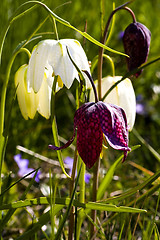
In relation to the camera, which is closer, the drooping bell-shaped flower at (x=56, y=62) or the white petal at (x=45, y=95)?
the drooping bell-shaped flower at (x=56, y=62)

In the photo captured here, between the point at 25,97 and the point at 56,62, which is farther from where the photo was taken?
the point at 25,97

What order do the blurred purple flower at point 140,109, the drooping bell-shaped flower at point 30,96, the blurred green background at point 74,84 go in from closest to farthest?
the drooping bell-shaped flower at point 30,96
the blurred green background at point 74,84
the blurred purple flower at point 140,109

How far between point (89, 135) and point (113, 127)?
6cm

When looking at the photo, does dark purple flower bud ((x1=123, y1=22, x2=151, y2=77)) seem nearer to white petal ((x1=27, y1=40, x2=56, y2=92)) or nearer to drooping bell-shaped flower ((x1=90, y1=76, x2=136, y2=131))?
drooping bell-shaped flower ((x1=90, y1=76, x2=136, y2=131))

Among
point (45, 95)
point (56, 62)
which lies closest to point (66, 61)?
point (56, 62)

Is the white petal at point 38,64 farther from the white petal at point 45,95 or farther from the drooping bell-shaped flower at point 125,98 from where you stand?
the drooping bell-shaped flower at point 125,98

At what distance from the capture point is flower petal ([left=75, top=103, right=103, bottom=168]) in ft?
2.94

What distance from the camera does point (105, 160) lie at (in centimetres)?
180

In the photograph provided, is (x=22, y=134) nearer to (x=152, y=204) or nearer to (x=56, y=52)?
(x=152, y=204)

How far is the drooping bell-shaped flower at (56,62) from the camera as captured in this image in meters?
0.92

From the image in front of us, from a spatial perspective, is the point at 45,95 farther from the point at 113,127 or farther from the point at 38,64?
the point at 113,127

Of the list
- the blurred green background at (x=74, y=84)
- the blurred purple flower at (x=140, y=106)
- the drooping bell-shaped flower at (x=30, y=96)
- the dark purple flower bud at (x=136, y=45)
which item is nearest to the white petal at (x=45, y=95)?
the drooping bell-shaped flower at (x=30, y=96)

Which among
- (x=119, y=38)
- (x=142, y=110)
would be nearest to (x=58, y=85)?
(x=142, y=110)

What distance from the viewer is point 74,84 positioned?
2172mm
